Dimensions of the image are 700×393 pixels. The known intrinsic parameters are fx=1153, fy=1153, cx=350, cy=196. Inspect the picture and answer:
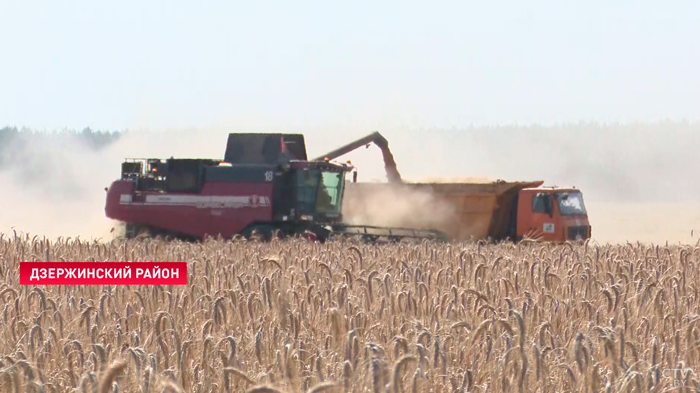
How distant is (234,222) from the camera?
22.8m

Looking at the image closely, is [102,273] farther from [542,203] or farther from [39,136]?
[39,136]

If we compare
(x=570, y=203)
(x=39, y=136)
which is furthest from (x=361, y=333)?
(x=39, y=136)

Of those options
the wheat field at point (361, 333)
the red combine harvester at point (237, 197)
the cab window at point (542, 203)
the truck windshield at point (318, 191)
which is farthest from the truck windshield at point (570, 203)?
the wheat field at point (361, 333)

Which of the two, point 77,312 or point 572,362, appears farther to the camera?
point 77,312

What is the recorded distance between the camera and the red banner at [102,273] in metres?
9.54

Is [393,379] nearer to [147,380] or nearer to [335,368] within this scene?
[147,380]

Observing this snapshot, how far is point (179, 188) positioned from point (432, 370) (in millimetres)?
18370

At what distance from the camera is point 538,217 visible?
77.8 feet

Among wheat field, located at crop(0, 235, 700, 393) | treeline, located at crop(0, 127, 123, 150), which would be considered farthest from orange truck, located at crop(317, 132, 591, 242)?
treeline, located at crop(0, 127, 123, 150)

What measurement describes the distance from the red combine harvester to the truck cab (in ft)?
7.72

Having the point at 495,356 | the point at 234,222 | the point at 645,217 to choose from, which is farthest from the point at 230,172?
the point at 645,217

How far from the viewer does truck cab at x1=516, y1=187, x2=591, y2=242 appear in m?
23.5

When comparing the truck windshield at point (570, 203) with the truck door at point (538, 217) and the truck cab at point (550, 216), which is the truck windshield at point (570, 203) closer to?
the truck cab at point (550, 216)

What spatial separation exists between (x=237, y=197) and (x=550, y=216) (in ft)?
21.0
